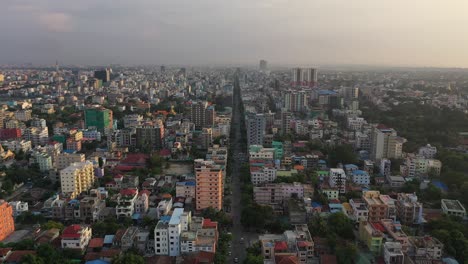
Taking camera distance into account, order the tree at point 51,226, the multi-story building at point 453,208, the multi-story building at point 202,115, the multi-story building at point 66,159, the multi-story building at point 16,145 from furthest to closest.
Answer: the multi-story building at point 202,115 → the multi-story building at point 16,145 → the multi-story building at point 66,159 → the multi-story building at point 453,208 → the tree at point 51,226

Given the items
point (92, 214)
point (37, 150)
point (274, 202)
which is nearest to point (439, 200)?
point (274, 202)

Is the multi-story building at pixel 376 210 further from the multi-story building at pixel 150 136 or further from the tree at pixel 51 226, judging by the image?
the multi-story building at pixel 150 136

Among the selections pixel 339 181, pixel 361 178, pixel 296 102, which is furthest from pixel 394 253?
pixel 296 102

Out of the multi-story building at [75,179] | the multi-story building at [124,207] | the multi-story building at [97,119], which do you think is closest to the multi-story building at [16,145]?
the multi-story building at [97,119]

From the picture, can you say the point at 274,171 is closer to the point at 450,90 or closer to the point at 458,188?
the point at 458,188

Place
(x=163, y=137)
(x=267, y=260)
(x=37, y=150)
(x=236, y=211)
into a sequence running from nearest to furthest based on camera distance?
(x=267, y=260)
(x=236, y=211)
(x=37, y=150)
(x=163, y=137)

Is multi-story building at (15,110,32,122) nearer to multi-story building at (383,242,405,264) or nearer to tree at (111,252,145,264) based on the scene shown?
tree at (111,252,145,264)
